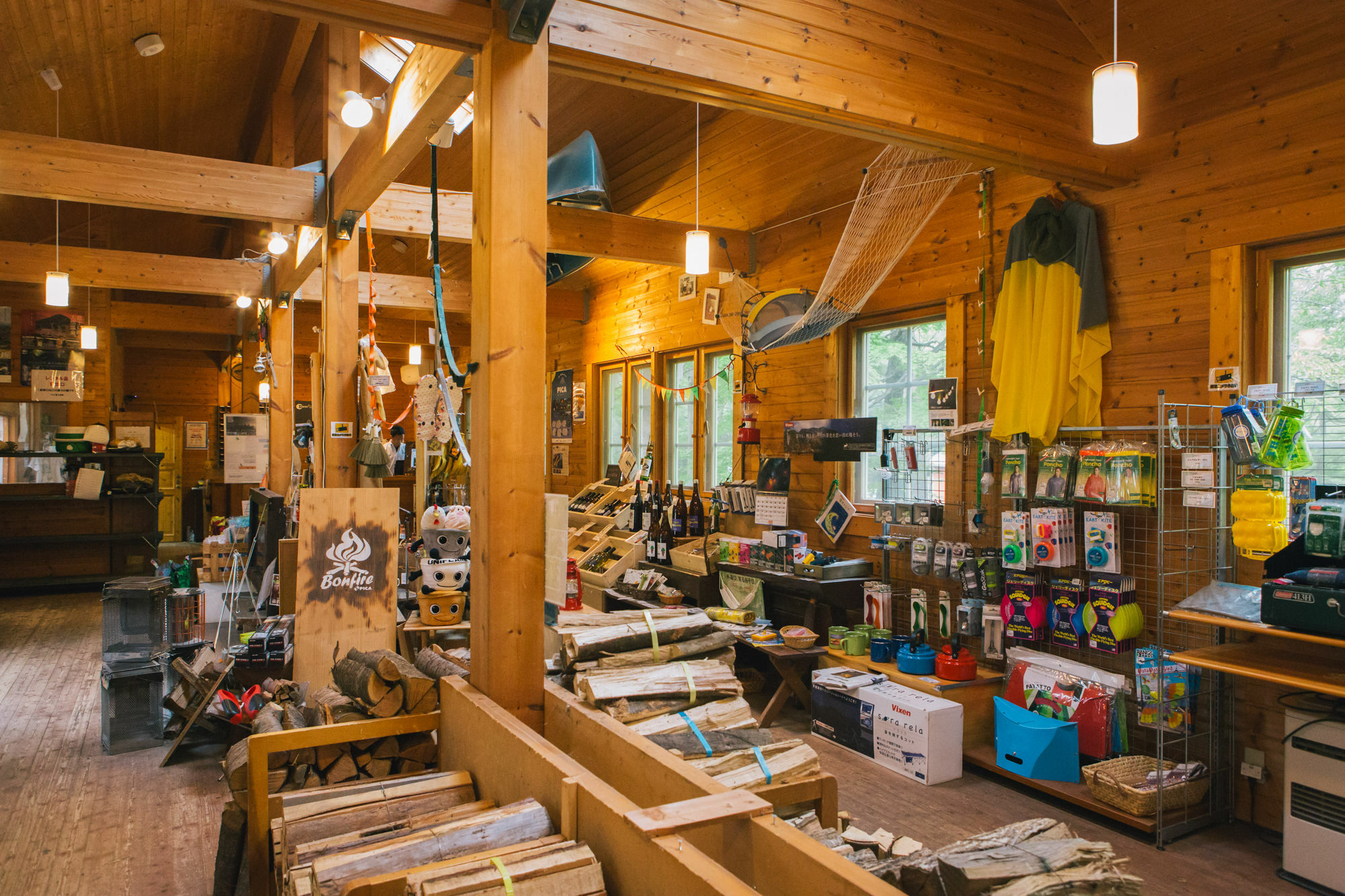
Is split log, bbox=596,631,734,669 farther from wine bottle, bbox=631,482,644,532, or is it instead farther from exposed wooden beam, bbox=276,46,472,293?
wine bottle, bbox=631,482,644,532

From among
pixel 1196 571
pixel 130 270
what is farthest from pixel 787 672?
pixel 130 270

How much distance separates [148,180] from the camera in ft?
16.8

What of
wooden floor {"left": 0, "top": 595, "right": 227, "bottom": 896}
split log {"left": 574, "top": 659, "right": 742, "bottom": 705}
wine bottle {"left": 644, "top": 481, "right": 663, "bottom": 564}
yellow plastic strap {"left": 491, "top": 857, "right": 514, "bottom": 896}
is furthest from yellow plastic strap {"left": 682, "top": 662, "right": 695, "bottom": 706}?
wine bottle {"left": 644, "top": 481, "right": 663, "bottom": 564}

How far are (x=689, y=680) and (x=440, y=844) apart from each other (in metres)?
1.01

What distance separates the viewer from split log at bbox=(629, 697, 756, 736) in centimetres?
251

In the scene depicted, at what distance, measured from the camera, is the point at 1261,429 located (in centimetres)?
339

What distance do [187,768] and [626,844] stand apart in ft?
12.0

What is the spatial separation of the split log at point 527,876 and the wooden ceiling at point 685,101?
265 cm

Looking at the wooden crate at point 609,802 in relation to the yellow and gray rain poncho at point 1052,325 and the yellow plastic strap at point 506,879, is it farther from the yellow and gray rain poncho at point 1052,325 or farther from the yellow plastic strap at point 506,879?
the yellow and gray rain poncho at point 1052,325

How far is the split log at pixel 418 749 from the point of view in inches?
117

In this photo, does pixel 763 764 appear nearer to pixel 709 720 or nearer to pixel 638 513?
pixel 709 720

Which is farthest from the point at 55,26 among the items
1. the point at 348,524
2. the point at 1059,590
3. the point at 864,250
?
the point at 1059,590

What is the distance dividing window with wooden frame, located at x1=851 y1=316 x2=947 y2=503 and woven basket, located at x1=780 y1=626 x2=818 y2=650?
3.60ft

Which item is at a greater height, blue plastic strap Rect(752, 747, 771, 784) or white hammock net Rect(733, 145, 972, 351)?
white hammock net Rect(733, 145, 972, 351)
